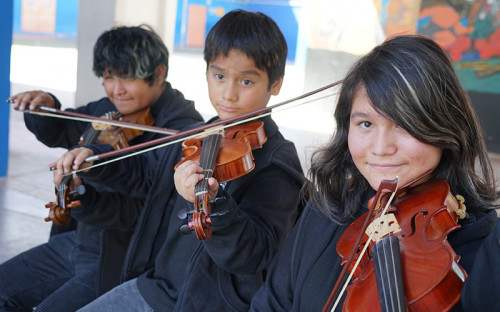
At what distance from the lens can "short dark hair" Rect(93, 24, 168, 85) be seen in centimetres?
196

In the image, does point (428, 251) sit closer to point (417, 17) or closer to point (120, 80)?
point (120, 80)

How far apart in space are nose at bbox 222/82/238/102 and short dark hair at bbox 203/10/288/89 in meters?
0.09

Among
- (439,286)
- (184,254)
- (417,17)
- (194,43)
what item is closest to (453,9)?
(417,17)

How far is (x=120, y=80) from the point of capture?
1.97m

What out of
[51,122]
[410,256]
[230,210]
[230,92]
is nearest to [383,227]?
[410,256]

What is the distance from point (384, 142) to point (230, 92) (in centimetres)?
59

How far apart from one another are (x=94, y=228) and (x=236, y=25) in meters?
0.85

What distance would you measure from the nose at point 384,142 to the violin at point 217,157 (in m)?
0.37

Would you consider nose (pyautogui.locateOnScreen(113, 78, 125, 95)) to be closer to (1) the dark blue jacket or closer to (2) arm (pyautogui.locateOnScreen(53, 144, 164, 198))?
(2) arm (pyautogui.locateOnScreen(53, 144, 164, 198))

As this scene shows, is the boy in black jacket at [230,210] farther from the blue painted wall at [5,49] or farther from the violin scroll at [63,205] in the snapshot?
the blue painted wall at [5,49]

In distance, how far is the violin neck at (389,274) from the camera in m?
0.84

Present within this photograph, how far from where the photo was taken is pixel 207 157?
4.60 ft

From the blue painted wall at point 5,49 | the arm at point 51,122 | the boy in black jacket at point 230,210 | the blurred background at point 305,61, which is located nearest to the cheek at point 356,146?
the boy in black jacket at point 230,210

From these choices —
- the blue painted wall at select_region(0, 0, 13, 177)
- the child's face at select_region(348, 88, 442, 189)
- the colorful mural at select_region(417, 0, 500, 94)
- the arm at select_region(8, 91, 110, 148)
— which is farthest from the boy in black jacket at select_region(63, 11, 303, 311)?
the colorful mural at select_region(417, 0, 500, 94)
